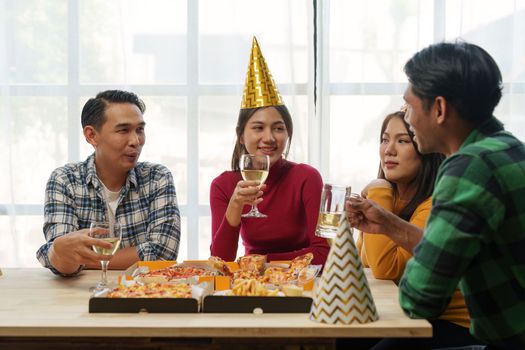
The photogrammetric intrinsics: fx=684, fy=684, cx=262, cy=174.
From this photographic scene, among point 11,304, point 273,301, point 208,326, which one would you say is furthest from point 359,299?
point 11,304

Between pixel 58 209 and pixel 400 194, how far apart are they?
117cm

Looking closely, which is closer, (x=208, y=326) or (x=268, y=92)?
(x=208, y=326)

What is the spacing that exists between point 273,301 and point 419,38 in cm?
234

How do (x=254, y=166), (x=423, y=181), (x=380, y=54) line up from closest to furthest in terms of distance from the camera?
(x=254, y=166)
(x=423, y=181)
(x=380, y=54)

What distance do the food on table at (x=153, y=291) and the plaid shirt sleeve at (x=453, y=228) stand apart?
1.73 ft

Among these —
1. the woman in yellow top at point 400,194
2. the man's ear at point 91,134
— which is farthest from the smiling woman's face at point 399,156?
the man's ear at point 91,134

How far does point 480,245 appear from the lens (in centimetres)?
143

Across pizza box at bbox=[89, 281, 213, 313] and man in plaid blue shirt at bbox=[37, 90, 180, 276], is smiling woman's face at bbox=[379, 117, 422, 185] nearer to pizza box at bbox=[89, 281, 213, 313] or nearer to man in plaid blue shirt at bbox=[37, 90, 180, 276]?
man in plaid blue shirt at bbox=[37, 90, 180, 276]

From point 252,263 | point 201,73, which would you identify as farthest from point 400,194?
point 201,73

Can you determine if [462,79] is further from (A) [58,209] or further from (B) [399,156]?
(A) [58,209]

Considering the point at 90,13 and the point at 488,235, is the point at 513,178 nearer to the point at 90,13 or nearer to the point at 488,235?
the point at 488,235

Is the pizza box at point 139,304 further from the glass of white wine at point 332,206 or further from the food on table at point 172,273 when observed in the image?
the glass of white wine at point 332,206

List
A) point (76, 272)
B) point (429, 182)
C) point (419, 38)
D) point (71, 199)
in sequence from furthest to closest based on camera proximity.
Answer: point (419, 38), point (71, 199), point (429, 182), point (76, 272)

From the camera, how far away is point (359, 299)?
4.73 feet
